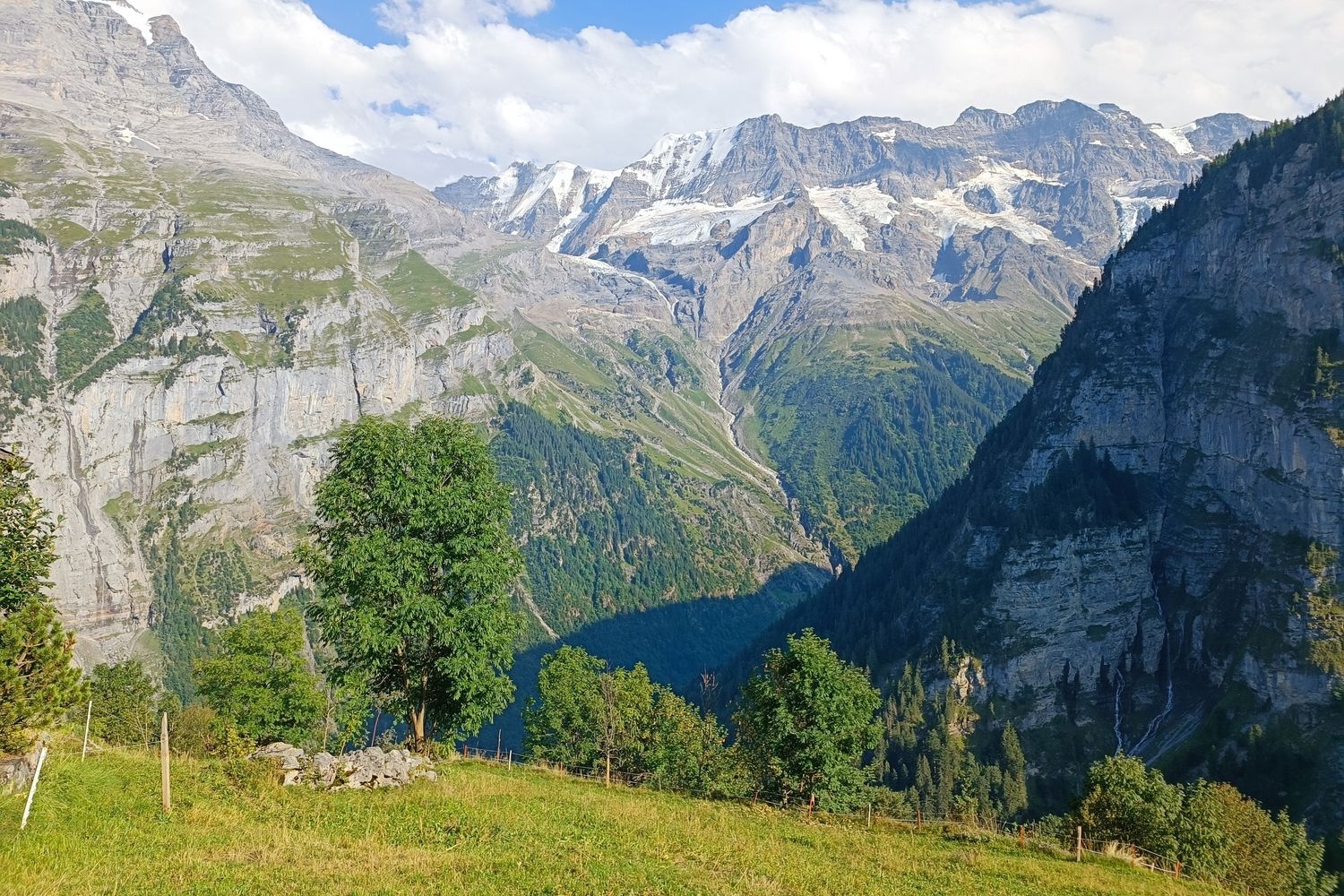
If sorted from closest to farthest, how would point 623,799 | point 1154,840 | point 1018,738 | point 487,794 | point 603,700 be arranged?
point 487,794
point 623,799
point 1154,840
point 603,700
point 1018,738

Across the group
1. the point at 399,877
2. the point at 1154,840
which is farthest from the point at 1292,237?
the point at 399,877

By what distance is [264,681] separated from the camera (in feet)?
231

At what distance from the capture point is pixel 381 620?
3819cm

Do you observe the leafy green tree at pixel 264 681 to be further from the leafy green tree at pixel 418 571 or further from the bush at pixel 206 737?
the leafy green tree at pixel 418 571

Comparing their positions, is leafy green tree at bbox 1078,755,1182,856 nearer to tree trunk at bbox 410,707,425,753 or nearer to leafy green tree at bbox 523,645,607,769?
leafy green tree at bbox 523,645,607,769

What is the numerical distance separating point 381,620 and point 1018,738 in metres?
188

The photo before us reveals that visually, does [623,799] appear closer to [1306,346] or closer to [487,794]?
[487,794]

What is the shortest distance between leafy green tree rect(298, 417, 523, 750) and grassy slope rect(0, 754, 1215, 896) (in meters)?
6.76

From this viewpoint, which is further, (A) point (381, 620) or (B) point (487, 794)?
(A) point (381, 620)

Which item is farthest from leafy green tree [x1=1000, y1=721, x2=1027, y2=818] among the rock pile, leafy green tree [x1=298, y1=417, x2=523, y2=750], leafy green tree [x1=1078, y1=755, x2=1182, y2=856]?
the rock pile

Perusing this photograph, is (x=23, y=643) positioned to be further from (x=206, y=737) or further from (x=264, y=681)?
(x=264, y=681)

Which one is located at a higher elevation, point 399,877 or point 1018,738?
point 399,877

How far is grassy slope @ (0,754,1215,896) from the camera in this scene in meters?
21.2

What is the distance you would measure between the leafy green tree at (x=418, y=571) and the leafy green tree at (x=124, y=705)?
53.7m
